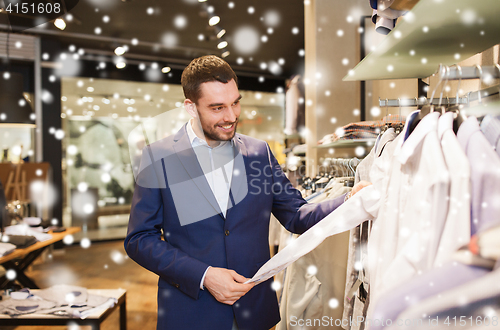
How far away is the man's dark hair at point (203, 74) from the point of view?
4.14 feet

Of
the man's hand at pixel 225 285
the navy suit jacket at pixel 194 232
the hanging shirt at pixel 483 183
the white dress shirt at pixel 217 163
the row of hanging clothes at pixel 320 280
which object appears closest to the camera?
the hanging shirt at pixel 483 183

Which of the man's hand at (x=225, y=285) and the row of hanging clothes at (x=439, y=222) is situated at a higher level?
the row of hanging clothes at (x=439, y=222)

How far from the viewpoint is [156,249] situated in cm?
118

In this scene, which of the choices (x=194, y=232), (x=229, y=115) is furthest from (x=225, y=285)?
(x=229, y=115)

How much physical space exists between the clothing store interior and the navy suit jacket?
0.29 ft

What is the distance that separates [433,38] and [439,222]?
54cm

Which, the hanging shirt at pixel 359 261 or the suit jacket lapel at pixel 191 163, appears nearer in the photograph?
the hanging shirt at pixel 359 261

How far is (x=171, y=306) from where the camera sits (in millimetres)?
1234

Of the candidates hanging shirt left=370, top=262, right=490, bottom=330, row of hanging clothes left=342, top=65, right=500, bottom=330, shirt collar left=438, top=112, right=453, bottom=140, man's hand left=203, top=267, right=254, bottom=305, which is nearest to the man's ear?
man's hand left=203, top=267, right=254, bottom=305

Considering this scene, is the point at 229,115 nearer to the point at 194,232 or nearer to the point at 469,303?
the point at 194,232

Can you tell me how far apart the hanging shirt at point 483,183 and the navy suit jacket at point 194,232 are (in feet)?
2.15

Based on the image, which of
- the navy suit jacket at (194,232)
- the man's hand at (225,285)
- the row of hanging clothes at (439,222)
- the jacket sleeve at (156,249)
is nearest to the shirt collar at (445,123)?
the row of hanging clothes at (439,222)

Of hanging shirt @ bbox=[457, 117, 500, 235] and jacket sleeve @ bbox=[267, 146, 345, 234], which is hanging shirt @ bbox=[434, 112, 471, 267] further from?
jacket sleeve @ bbox=[267, 146, 345, 234]

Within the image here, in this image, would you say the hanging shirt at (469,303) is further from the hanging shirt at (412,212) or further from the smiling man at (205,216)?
the smiling man at (205,216)
